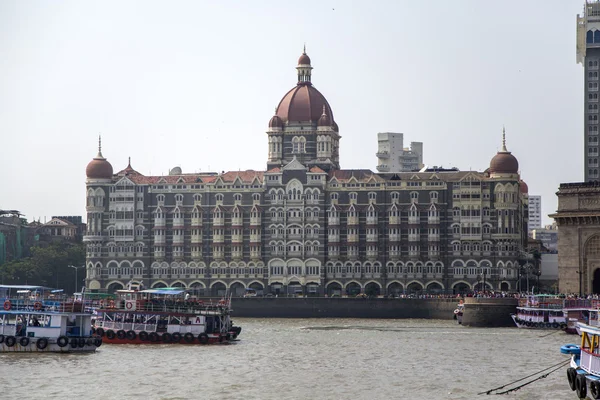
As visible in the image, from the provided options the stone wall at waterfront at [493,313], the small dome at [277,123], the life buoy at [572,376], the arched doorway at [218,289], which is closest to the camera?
the life buoy at [572,376]

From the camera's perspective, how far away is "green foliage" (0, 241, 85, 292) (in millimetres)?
186875

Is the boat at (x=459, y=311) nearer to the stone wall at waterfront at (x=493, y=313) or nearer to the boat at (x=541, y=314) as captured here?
the stone wall at waterfront at (x=493, y=313)

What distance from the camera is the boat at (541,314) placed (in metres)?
131

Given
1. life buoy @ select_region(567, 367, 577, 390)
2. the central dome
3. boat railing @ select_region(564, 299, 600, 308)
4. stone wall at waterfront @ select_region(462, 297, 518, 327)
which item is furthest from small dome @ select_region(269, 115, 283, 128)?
life buoy @ select_region(567, 367, 577, 390)

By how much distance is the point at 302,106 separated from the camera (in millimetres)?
190125

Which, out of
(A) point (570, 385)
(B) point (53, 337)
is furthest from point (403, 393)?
(B) point (53, 337)

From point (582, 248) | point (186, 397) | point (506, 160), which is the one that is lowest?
point (186, 397)

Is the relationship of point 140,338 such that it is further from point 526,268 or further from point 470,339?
point 526,268

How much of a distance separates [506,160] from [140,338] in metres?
83.2

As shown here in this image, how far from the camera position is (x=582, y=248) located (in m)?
152

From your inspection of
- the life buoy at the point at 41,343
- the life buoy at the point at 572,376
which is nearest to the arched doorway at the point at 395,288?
the life buoy at the point at 41,343

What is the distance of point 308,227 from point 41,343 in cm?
9012

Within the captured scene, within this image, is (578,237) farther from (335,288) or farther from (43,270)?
(43,270)

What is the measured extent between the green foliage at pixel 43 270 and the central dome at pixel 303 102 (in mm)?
39762
